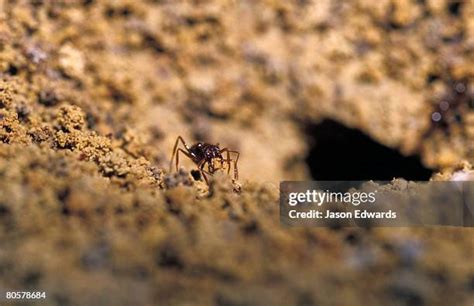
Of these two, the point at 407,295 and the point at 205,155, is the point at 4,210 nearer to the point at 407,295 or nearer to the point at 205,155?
the point at 407,295

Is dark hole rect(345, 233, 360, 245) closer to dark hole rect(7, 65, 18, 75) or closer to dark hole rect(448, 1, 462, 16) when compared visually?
dark hole rect(7, 65, 18, 75)

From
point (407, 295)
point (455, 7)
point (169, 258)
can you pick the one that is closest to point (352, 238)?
point (407, 295)

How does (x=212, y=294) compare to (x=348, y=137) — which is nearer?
(x=212, y=294)

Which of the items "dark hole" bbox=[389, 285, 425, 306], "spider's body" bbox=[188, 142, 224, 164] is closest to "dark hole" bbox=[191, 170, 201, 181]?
"spider's body" bbox=[188, 142, 224, 164]

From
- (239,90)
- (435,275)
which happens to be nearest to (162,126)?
(239,90)

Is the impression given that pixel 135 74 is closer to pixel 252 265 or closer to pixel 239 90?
Result: pixel 239 90

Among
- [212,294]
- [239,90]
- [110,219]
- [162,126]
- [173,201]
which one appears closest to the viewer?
[212,294]

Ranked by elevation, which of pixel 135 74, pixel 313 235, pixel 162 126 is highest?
pixel 135 74

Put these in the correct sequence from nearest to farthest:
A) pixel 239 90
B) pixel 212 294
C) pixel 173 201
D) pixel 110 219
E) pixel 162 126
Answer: pixel 212 294
pixel 110 219
pixel 173 201
pixel 162 126
pixel 239 90
